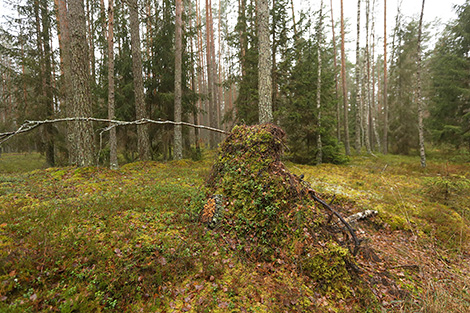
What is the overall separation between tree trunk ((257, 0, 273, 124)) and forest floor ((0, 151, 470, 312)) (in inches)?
167

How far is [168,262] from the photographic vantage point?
10.8 feet

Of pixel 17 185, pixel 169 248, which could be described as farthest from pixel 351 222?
pixel 17 185

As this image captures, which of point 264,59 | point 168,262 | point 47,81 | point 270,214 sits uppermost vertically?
point 47,81

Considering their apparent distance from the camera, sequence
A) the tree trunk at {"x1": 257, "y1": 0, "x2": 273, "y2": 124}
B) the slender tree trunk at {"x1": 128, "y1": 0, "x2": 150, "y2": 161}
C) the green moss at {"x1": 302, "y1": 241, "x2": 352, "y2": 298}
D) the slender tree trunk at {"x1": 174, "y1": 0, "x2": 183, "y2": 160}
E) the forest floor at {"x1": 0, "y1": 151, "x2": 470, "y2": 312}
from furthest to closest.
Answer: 1. the slender tree trunk at {"x1": 174, "y1": 0, "x2": 183, "y2": 160}
2. the slender tree trunk at {"x1": 128, "y1": 0, "x2": 150, "y2": 161}
3. the tree trunk at {"x1": 257, "y1": 0, "x2": 273, "y2": 124}
4. the green moss at {"x1": 302, "y1": 241, "x2": 352, "y2": 298}
5. the forest floor at {"x1": 0, "y1": 151, "x2": 470, "y2": 312}

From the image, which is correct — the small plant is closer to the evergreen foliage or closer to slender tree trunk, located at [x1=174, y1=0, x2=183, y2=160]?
the evergreen foliage

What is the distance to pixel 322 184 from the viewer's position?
7840 millimetres

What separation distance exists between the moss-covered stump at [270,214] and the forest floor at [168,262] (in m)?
0.23

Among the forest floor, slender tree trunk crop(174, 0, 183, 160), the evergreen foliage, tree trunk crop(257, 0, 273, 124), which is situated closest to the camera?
the forest floor

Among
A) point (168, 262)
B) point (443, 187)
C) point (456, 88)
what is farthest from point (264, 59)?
point (456, 88)

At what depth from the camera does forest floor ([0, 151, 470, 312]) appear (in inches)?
102

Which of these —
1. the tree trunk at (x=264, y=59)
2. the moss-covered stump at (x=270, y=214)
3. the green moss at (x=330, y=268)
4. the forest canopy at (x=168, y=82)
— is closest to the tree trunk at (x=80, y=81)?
the forest canopy at (x=168, y=82)

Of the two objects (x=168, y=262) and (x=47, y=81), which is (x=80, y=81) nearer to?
(x=168, y=262)

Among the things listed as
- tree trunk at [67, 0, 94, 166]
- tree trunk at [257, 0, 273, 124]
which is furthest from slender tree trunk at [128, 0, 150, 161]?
tree trunk at [257, 0, 273, 124]

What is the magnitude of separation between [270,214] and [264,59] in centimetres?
596
